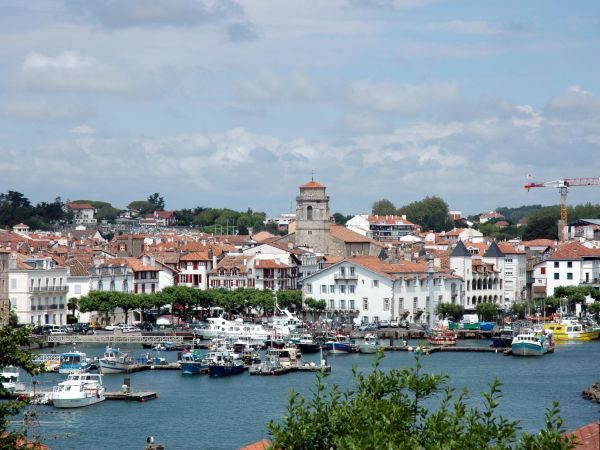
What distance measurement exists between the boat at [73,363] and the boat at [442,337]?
1629cm

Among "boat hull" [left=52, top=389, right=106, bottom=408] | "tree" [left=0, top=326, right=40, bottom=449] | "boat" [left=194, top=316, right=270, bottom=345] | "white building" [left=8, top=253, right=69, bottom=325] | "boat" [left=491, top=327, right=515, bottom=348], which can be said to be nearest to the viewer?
"tree" [left=0, top=326, right=40, bottom=449]

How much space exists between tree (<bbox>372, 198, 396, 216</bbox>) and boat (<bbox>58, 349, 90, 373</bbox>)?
9229 cm

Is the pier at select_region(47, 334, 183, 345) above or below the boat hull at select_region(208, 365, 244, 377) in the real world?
above

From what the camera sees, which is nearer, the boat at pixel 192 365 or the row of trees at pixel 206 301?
the boat at pixel 192 365

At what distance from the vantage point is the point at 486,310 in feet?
228

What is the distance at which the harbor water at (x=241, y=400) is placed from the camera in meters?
33.4

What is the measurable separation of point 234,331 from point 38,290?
32.4 ft

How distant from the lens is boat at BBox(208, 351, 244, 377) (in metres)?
46.2

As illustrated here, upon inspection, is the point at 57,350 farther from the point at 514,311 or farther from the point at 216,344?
the point at 514,311

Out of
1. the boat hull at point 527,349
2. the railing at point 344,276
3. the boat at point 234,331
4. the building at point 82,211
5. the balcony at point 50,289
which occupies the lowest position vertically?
the boat hull at point 527,349

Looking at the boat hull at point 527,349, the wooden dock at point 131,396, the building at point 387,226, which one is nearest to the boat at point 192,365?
the wooden dock at point 131,396

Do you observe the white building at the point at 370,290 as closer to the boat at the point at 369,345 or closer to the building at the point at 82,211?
the boat at the point at 369,345

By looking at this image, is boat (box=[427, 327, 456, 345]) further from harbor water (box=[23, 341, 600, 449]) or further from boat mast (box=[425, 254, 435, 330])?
boat mast (box=[425, 254, 435, 330])

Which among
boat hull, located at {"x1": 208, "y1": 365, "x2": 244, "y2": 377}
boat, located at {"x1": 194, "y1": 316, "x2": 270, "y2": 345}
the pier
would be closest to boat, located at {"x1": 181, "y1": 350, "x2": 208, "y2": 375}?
boat hull, located at {"x1": 208, "y1": 365, "x2": 244, "y2": 377}
